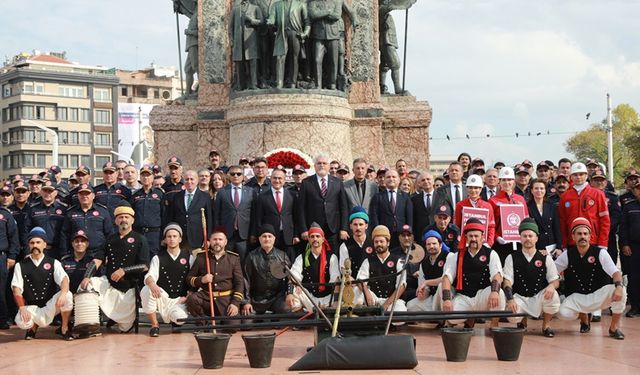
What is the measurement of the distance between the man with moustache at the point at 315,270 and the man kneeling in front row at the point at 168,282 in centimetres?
129

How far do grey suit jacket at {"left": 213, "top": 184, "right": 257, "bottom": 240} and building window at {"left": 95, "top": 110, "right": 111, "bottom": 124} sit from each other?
8681cm

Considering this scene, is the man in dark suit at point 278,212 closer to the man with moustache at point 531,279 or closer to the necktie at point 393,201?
the necktie at point 393,201

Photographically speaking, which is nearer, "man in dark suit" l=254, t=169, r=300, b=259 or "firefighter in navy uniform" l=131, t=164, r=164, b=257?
"man in dark suit" l=254, t=169, r=300, b=259

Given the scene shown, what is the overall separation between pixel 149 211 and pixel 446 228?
4.10m

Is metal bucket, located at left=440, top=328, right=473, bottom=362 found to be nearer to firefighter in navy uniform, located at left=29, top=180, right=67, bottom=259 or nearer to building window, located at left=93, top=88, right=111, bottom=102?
firefighter in navy uniform, located at left=29, top=180, right=67, bottom=259

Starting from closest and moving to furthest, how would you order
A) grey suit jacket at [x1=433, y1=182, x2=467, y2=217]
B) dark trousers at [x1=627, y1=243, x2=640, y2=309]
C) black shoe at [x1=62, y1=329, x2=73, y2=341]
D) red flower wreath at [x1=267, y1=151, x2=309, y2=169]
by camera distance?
black shoe at [x1=62, y1=329, x2=73, y2=341] < dark trousers at [x1=627, y1=243, x2=640, y2=309] < grey suit jacket at [x1=433, y1=182, x2=467, y2=217] < red flower wreath at [x1=267, y1=151, x2=309, y2=169]

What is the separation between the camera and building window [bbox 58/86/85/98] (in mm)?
93375

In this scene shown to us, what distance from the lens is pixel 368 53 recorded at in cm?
1884

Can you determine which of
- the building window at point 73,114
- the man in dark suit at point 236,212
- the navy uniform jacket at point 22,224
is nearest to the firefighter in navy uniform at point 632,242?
the man in dark suit at point 236,212

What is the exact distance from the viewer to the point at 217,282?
11.0m

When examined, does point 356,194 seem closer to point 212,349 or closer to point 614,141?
point 212,349

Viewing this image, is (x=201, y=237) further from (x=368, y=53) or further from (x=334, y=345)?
(x=368, y=53)

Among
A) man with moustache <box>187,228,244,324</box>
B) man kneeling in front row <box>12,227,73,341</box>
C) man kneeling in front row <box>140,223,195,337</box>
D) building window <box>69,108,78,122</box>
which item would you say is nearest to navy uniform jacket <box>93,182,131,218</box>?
man kneeling in front row <box>12,227,73,341</box>

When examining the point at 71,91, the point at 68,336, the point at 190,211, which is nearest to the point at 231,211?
the point at 190,211
